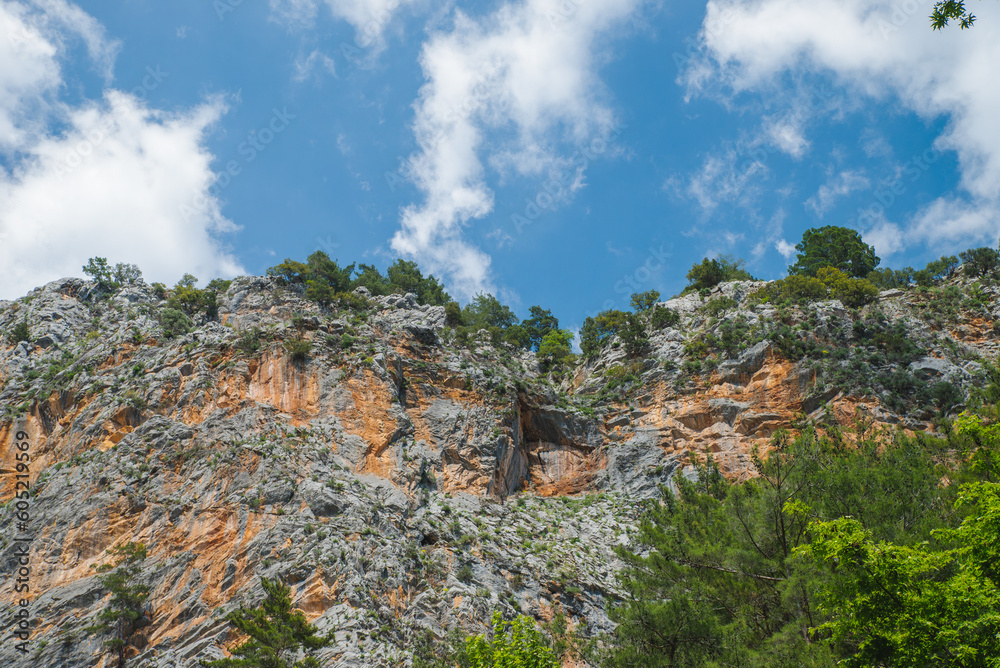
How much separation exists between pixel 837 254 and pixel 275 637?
58462 mm

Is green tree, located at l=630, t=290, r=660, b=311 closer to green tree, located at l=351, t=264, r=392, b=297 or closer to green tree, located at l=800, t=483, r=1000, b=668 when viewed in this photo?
green tree, located at l=351, t=264, r=392, b=297

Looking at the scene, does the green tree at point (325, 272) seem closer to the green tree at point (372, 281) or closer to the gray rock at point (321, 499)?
the green tree at point (372, 281)

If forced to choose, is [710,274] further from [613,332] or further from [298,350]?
[298,350]

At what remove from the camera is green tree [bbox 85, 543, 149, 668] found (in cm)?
2828

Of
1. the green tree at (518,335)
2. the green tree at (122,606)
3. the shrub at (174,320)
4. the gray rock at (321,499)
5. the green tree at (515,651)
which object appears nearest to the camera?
the green tree at (515,651)

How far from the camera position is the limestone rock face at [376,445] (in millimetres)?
29828

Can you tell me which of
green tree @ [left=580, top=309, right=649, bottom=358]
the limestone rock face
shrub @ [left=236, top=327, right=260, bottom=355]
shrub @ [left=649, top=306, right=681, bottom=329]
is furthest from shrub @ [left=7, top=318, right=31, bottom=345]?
shrub @ [left=649, top=306, right=681, bottom=329]

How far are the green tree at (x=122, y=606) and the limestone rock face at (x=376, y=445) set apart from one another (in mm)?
491

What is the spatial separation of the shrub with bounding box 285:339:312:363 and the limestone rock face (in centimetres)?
82

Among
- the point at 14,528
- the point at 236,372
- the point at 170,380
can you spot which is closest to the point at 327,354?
the point at 236,372

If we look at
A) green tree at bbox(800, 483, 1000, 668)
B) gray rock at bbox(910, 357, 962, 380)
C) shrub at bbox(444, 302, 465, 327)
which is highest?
shrub at bbox(444, 302, 465, 327)

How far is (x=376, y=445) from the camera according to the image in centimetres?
3900

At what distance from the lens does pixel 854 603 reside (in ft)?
40.7

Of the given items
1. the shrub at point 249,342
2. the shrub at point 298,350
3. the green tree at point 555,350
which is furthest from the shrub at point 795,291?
the shrub at point 249,342
